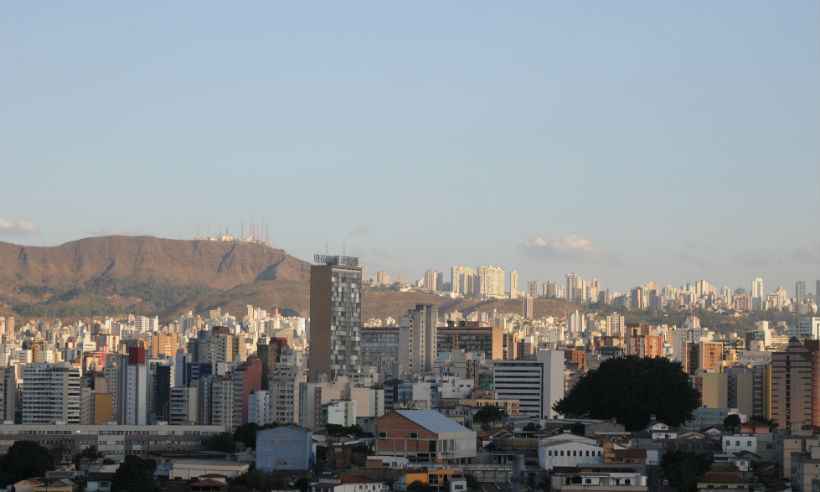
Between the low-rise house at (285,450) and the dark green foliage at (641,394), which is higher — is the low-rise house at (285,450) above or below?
below

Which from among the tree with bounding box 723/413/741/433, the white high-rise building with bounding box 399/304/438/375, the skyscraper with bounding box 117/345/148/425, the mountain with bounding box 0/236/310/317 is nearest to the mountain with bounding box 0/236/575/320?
the mountain with bounding box 0/236/310/317

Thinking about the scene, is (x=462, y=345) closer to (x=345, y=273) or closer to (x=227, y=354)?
(x=227, y=354)

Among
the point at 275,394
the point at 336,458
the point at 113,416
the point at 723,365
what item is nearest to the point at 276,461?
the point at 336,458

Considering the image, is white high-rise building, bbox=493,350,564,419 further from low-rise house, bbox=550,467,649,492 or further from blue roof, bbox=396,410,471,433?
low-rise house, bbox=550,467,649,492

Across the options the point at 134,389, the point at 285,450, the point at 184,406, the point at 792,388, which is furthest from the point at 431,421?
the point at 134,389

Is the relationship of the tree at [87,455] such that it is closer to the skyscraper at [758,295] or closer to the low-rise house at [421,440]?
the low-rise house at [421,440]

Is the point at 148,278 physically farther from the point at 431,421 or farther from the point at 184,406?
the point at 431,421

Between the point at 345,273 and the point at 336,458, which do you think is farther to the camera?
the point at 345,273

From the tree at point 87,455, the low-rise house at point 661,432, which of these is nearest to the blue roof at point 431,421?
the low-rise house at point 661,432
